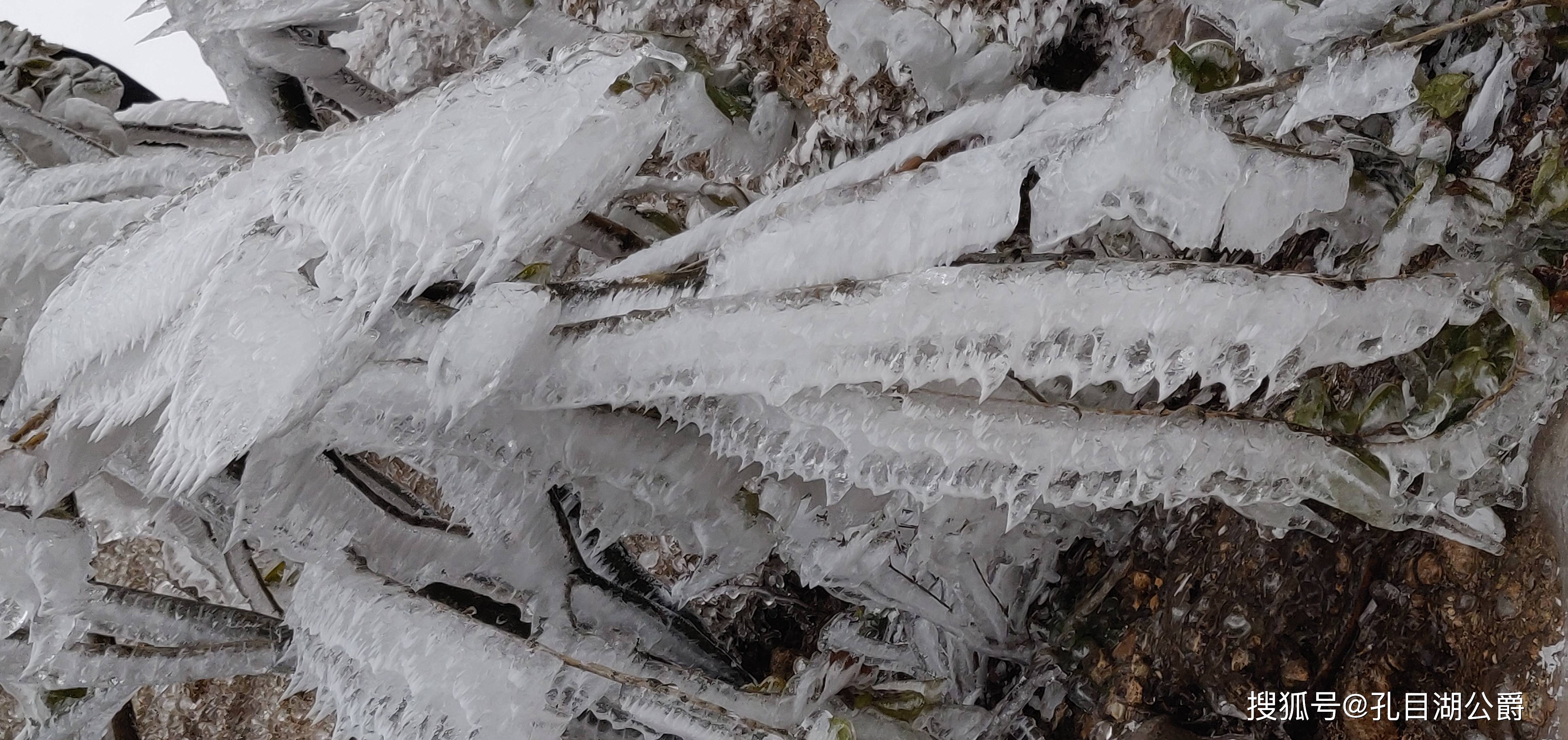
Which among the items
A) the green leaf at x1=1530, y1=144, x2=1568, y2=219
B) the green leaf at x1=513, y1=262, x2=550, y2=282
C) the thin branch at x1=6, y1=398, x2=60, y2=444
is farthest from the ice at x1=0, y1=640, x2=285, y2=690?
the green leaf at x1=1530, y1=144, x2=1568, y2=219

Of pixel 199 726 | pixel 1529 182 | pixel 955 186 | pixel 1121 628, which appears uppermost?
pixel 955 186

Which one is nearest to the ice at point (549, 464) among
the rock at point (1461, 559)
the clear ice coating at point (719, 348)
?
→ the clear ice coating at point (719, 348)

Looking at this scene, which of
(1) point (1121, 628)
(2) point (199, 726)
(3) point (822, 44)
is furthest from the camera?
(2) point (199, 726)

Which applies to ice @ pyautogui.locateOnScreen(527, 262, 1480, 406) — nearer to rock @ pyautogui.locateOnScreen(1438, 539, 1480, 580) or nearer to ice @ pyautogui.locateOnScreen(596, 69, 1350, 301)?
ice @ pyautogui.locateOnScreen(596, 69, 1350, 301)

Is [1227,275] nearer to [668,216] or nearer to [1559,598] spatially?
[1559,598]

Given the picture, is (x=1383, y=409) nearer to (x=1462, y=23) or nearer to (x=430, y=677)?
(x=1462, y=23)

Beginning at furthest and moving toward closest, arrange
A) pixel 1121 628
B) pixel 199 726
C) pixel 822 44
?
pixel 199 726
pixel 822 44
pixel 1121 628

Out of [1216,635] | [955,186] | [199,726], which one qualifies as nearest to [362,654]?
[955,186]
